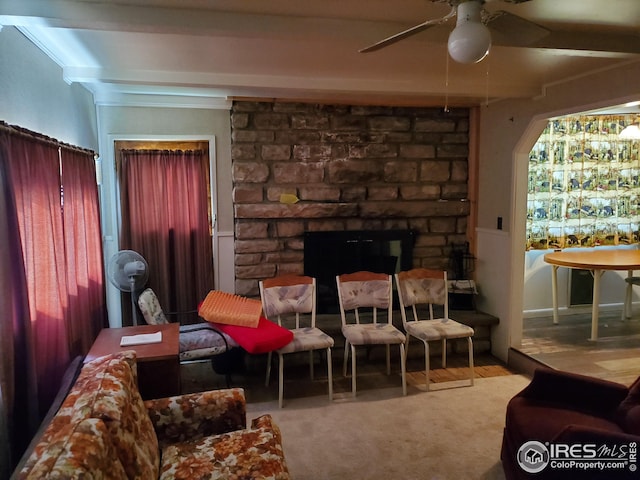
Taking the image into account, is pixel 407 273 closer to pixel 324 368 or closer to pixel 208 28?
pixel 324 368

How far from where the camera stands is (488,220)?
453cm

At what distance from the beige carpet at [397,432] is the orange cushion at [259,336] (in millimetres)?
487

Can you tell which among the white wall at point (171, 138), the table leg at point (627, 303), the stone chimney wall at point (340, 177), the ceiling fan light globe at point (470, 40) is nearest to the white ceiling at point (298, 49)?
the white wall at point (171, 138)

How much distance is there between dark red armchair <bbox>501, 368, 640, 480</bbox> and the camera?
1955 mm

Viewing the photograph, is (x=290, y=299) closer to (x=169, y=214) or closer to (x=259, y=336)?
(x=259, y=336)

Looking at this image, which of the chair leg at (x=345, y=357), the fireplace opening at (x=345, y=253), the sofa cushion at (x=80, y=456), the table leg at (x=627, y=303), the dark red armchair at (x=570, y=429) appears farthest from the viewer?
the table leg at (x=627, y=303)

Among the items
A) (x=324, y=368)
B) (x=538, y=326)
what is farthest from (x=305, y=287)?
(x=538, y=326)

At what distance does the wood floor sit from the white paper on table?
308 centimetres

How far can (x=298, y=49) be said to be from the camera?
2803 mm

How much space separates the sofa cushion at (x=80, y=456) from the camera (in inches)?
52.0

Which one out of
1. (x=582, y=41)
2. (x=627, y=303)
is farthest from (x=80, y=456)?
(x=627, y=303)

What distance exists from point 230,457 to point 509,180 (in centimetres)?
333

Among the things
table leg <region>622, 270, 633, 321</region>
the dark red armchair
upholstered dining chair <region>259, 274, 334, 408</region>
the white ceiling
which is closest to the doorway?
the white ceiling

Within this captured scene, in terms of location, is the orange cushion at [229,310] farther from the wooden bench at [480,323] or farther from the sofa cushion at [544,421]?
the wooden bench at [480,323]
